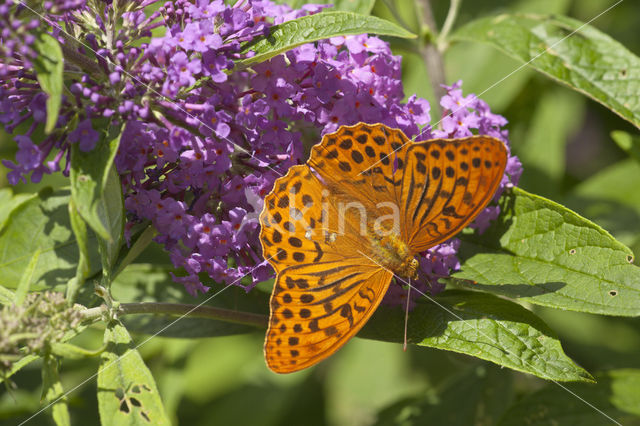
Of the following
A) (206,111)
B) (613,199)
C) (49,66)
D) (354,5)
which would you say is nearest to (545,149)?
(613,199)

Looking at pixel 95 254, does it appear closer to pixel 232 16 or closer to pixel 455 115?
pixel 232 16

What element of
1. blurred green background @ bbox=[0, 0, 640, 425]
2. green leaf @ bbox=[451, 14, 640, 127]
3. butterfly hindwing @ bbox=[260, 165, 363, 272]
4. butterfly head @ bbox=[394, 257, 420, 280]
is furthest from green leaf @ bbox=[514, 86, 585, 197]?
butterfly hindwing @ bbox=[260, 165, 363, 272]

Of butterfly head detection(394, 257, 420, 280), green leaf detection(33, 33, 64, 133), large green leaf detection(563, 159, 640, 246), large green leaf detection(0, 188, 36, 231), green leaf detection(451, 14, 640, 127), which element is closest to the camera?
green leaf detection(33, 33, 64, 133)

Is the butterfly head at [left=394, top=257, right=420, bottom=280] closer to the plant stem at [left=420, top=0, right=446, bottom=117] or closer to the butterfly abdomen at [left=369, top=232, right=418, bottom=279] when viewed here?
the butterfly abdomen at [left=369, top=232, right=418, bottom=279]

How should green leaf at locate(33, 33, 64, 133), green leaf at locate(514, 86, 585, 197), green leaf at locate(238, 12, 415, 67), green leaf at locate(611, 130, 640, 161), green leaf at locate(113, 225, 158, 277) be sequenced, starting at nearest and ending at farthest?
1. green leaf at locate(33, 33, 64, 133)
2. green leaf at locate(238, 12, 415, 67)
3. green leaf at locate(113, 225, 158, 277)
4. green leaf at locate(611, 130, 640, 161)
5. green leaf at locate(514, 86, 585, 197)

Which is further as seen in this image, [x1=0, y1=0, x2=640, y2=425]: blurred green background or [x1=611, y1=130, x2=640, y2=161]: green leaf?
[x1=0, y1=0, x2=640, y2=425]: blurred green background

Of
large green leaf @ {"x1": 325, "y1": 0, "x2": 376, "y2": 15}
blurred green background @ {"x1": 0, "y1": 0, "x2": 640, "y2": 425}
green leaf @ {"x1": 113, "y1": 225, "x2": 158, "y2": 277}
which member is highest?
large green leaf @ {"x1": 325, "y1": 0, "x2": 376, "y2": 15}

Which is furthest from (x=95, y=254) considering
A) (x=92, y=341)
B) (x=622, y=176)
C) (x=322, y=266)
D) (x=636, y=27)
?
(x=636, y=27)
